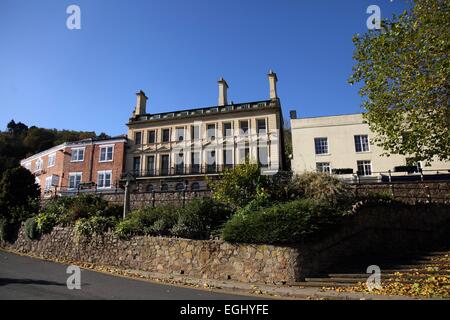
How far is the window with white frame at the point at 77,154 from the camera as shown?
121 ft

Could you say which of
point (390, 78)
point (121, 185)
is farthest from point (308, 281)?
point (121, 185)

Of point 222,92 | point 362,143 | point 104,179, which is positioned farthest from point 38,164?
point 362,143

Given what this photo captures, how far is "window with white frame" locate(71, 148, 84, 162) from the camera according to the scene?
121 ft

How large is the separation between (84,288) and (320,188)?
1017 centimetres

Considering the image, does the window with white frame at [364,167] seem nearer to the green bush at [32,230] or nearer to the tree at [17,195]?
the green bush at [32,230]

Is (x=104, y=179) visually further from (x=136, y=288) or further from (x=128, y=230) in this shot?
(x=136, y=288)

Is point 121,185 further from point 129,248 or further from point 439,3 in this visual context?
point 439,3

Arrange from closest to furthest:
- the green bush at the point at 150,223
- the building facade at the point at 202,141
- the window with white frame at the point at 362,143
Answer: the green bush at the point at 150,223
the window with white frame at the point at 362,143
the building facade at the point at 202,141

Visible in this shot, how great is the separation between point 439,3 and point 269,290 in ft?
41.3

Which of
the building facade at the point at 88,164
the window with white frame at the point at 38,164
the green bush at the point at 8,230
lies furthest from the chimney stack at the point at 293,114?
the window with white frame at the point at 38,164

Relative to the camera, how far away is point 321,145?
29.9 meters

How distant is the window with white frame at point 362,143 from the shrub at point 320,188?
16124mm

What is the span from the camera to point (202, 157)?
3416 centimetres

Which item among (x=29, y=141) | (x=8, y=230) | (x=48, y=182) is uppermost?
(x=29, y=141)
